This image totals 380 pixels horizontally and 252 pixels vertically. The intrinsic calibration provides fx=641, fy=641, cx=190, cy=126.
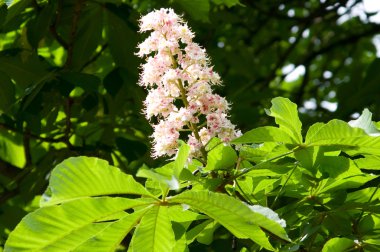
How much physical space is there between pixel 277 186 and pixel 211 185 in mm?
234

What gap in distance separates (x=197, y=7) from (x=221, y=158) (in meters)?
1.38

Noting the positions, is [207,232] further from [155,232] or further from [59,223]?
[59,223]

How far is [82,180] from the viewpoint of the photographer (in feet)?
4.20

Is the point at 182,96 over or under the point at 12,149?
over

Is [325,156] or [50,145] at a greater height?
[325,156]

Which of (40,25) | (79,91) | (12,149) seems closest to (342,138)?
(40,25)

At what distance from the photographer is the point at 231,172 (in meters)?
1.52

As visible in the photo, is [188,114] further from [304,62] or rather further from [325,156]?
[304,62]

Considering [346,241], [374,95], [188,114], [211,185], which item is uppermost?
[188,114]

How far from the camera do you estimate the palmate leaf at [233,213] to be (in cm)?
125

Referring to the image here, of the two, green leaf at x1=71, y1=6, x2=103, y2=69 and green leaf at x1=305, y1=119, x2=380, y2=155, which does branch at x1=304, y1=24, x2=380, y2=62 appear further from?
green leaf at x1=305, y1=119, x2=380, y2=155

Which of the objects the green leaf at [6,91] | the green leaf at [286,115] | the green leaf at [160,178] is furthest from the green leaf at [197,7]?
the green leaf at [160,178]

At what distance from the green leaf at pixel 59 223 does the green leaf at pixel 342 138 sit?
0.41 meters

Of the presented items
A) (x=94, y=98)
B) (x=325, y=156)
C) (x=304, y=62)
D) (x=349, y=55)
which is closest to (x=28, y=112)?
(x=94, y=98)
